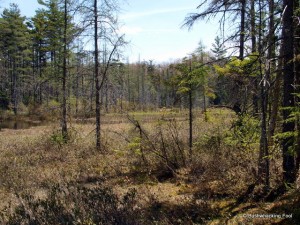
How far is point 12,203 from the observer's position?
19.5 feet

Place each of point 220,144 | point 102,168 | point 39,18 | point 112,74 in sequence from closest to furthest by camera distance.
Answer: point 220,144
point 102,168
point 112,74
point 39,18

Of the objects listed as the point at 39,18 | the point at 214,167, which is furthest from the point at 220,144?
the point at 39,18

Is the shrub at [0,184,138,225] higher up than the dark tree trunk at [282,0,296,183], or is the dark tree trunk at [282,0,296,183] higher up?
the dark tree trunk at [282,0,296,183]

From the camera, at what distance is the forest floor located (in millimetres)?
5051

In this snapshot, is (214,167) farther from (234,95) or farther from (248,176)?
(234,95)

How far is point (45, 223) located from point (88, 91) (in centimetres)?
1037

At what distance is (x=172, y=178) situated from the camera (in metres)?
8.30

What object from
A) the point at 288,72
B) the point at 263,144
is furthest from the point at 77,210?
the point at 288,72

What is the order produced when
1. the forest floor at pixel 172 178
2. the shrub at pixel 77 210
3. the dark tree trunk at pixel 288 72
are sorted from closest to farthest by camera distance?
the shrub at pixel 77 210, the forest floor at pixel 172 178, the dark tree trunk at pixel 288 72

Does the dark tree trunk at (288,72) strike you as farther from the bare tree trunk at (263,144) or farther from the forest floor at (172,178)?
the forest floor at (172,178)

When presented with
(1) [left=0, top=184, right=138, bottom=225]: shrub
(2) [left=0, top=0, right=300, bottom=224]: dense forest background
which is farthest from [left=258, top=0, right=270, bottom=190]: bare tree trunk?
(1) [left=0, top=184, right=138, bottom=225]: shrub

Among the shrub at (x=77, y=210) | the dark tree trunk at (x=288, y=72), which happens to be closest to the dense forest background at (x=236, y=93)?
the dark tree trunk at (x=288, y=72)

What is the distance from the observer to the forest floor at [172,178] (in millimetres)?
5051

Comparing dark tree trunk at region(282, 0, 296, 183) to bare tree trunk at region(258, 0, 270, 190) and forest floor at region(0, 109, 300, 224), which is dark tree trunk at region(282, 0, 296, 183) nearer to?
bare tree trunk at region(258, 0, 270, 190)
